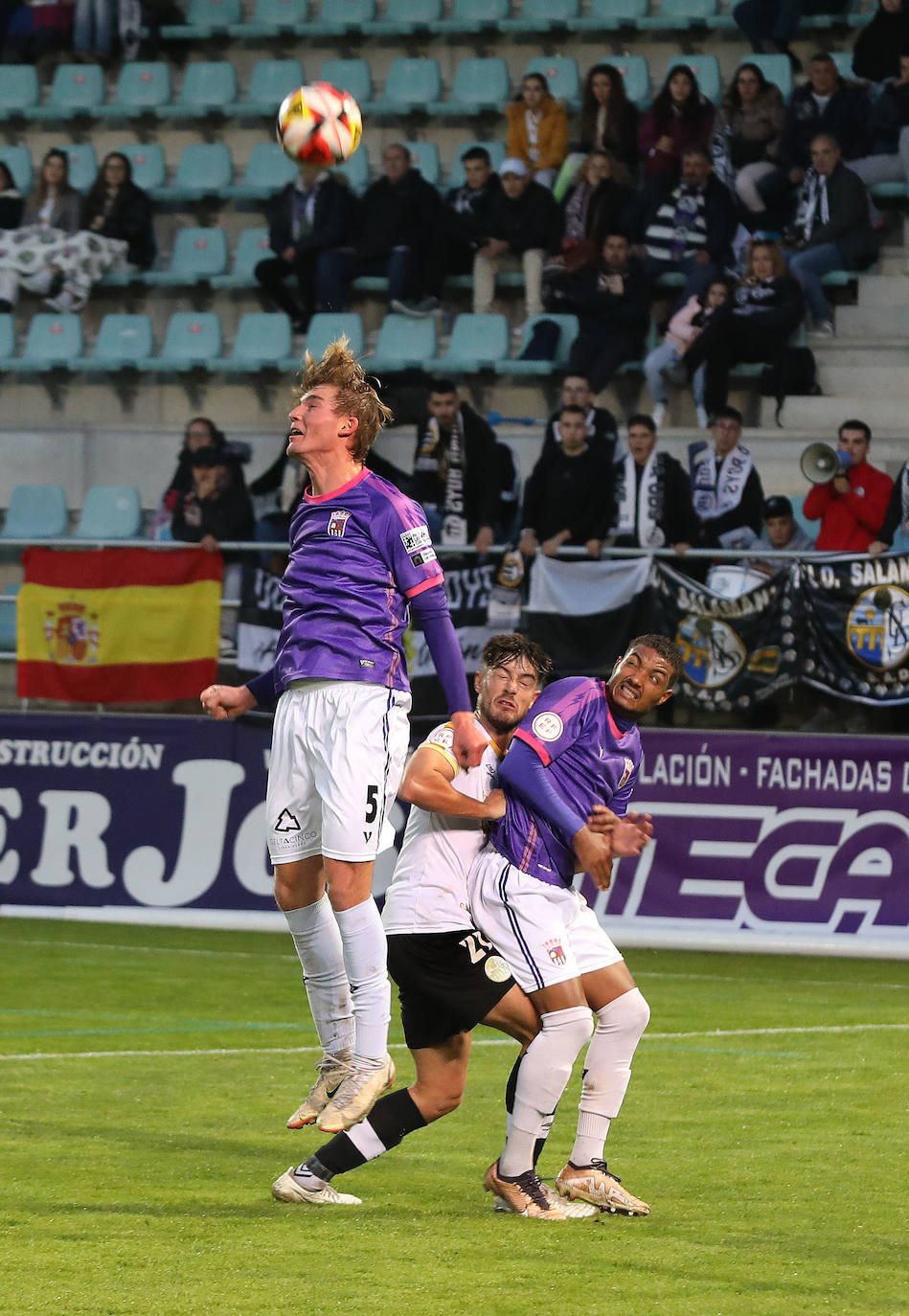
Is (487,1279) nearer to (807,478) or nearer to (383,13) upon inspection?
(807,478)

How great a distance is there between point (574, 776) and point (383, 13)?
1571 centimetres

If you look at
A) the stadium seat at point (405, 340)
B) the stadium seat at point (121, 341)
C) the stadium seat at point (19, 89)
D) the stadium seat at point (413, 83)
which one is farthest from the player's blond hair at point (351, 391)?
the stadium seat at point (19, 89)

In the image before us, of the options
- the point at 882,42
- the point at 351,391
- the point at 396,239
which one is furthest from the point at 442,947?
the point at 882,42

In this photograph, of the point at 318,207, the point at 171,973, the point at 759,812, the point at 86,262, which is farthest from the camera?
the point at 86,262

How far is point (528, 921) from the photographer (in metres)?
5.73

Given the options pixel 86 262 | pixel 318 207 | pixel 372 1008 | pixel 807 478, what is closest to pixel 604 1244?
pixel 372 1008

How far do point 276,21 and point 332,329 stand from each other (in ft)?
15.0

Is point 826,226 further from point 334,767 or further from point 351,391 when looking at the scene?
point 334,767

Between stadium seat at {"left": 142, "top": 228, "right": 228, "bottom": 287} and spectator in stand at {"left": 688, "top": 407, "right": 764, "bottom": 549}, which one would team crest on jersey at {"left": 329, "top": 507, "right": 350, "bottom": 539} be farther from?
stadium seat at {"left": 142, "top": 228, "right": 228, "bottom": 287}

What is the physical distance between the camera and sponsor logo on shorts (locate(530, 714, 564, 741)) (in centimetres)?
573

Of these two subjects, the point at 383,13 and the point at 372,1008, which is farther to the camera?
the point at 383,13

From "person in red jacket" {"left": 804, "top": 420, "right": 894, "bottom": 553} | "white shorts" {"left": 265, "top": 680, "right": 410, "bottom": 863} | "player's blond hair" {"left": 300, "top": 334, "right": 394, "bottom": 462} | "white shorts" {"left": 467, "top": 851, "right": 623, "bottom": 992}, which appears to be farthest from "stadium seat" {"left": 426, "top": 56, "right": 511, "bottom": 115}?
"white shorts" {"left": 467, "top": 851, "right": 623, "bottom": 992}

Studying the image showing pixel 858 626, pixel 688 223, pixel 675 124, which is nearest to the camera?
pixel 858 626

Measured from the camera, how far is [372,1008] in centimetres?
589
